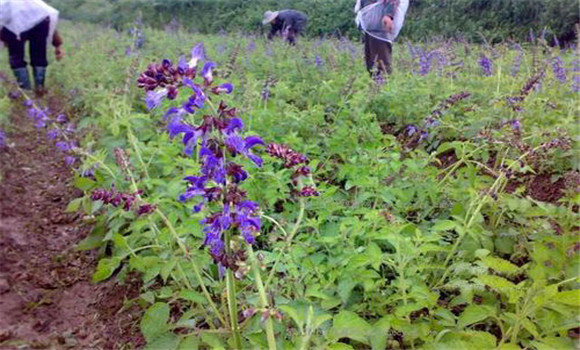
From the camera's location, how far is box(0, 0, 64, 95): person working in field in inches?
348

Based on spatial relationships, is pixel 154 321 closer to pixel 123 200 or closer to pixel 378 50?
pixel 123 200

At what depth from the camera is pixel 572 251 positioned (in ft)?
7.18

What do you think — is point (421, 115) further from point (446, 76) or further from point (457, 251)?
point (457, 251)

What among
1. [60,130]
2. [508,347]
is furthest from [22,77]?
[508,347]

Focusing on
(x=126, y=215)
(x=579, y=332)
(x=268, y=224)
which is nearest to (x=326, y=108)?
(x=268, y=224)

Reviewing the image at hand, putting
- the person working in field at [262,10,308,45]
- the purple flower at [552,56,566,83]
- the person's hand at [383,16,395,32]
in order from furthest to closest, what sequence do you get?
1. the person working in field at [262,10,308,45]
2. the person's hand at [383,16,395,32]
3. the purple flower at [552,56,566,83]

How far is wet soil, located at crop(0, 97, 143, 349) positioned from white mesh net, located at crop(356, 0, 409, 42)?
4024 millimetres

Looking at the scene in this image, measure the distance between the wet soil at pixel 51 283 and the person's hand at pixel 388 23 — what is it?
406 cm

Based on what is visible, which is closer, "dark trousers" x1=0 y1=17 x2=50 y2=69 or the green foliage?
"dark trousers" x1=0 y1=17 x2=50 y2=69

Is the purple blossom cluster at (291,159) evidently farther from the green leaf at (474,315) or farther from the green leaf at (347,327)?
the green leaf at (474,315)

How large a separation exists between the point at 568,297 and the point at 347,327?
0.68m

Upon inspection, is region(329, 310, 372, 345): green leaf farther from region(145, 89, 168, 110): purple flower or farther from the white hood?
the white hood

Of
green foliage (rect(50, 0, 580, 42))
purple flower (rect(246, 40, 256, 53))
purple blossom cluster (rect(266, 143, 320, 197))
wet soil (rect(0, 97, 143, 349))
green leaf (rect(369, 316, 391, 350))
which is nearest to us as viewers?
green leaf (rect(369, 316, 391, 350))

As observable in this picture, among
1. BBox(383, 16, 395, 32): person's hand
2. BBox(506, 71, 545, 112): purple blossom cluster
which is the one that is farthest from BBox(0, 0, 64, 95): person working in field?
BBox(506, 71, 545, 112): purple blossom cluster
